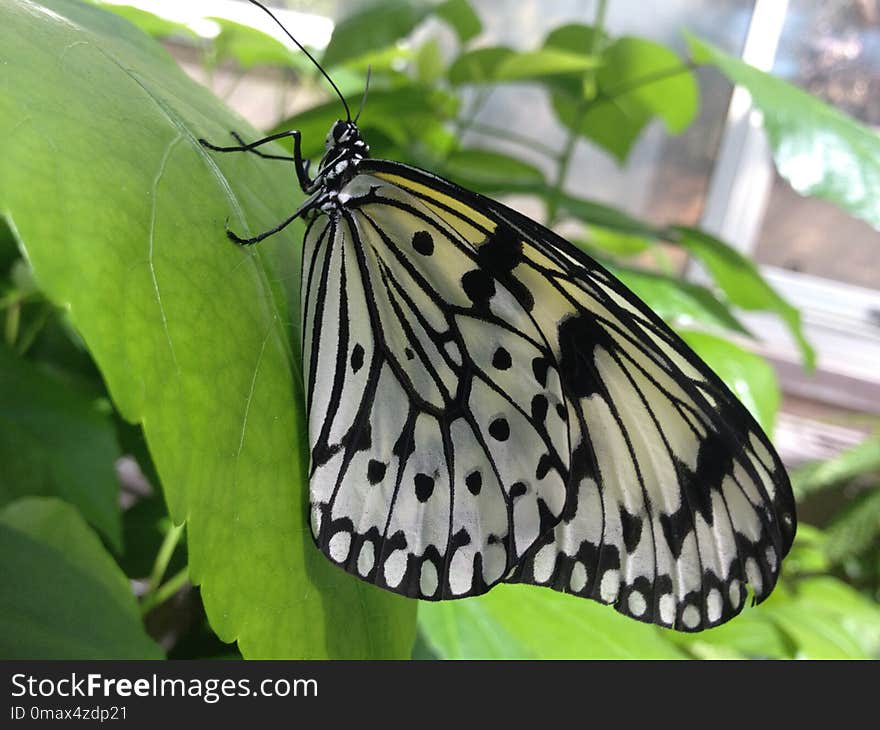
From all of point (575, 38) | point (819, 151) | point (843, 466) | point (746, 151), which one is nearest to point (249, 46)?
point (575, 38)

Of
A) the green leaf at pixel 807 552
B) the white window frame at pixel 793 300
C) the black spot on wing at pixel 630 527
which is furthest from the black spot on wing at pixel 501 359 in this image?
the white window frame at pixel 793 300

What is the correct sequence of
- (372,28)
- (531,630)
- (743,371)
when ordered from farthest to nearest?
(372,28), (743,371), (531,630)

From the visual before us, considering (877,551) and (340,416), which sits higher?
(340,416)

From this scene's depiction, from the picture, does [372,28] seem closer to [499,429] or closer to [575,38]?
[575,38]

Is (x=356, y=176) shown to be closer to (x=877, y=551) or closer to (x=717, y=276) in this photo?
(x=717, y=276)

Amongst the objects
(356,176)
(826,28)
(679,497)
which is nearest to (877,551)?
(826,28)
